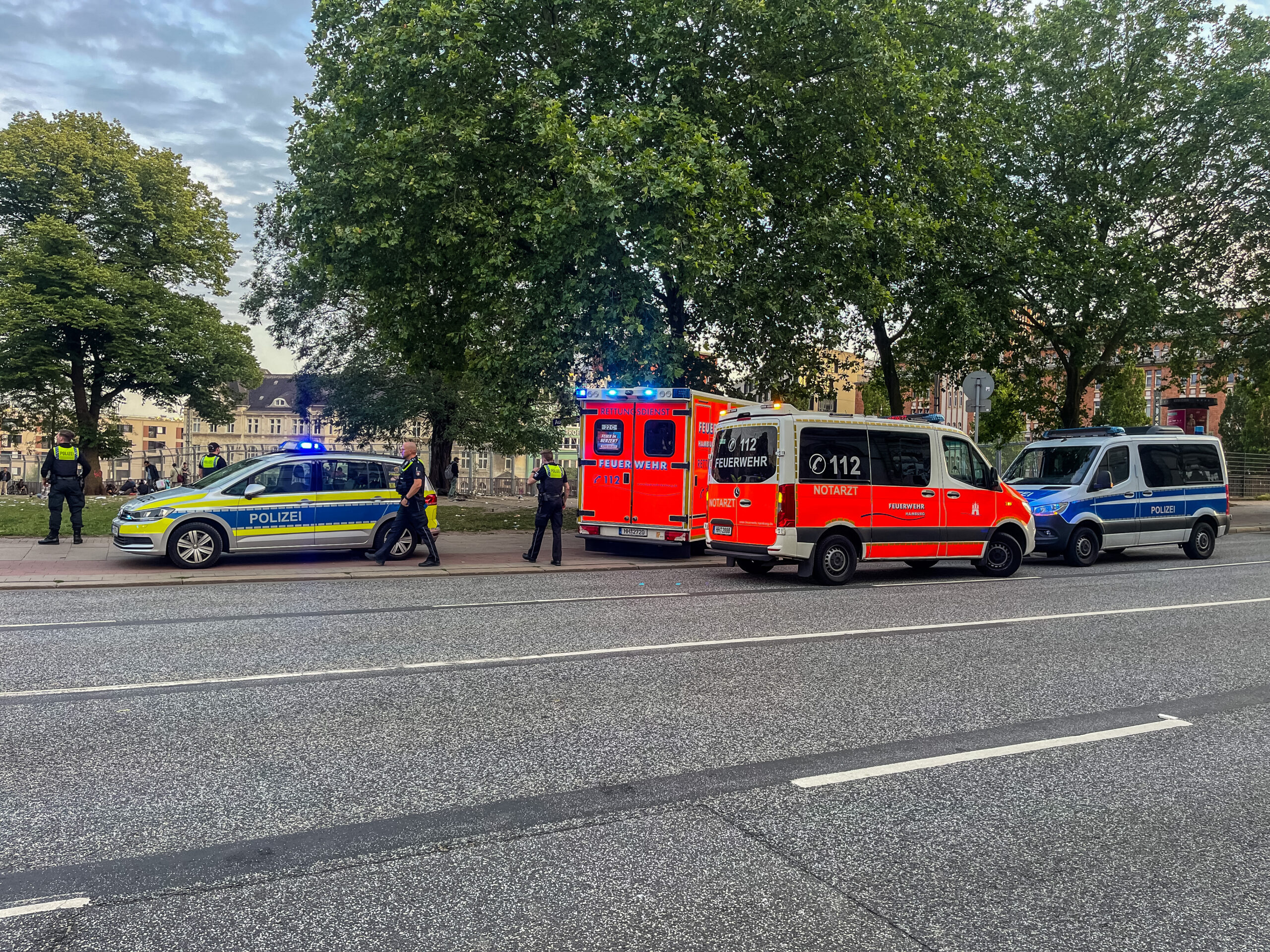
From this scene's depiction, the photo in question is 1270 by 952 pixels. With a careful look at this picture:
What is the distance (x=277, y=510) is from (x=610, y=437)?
5.58m

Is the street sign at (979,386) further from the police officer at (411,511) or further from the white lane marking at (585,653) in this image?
the police officer at (411,511)

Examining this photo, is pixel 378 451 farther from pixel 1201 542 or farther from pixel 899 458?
pixel 1201 542

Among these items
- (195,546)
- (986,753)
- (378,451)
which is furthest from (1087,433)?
(378,451)

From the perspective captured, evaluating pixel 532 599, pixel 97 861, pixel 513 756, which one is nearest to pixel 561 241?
pixel 532 599

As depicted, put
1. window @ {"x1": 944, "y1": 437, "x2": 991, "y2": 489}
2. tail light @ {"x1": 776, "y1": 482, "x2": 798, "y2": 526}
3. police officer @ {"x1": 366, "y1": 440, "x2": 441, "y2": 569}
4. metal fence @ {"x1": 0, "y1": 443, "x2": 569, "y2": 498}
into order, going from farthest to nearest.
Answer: metal fence @ {"x1": 0, "y1": 443, "x2": 569, "y2": 498}
police officer @ {"x1": 366, "y1": 440, "x2": 441, "y2": 569}
window @ {"x1": 944, "y1": 437, "x2": 991, "y2": 489}
tail light @ {"x1": 776, "y1": 482, "x2": 798, "y2": 526}

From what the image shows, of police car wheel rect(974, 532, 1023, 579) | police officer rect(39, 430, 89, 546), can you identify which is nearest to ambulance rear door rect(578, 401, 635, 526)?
police car wheel rect(974, 532, 1023, 579)

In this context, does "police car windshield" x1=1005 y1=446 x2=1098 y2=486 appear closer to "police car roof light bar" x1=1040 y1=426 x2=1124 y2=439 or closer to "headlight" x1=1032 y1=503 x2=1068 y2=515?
"police car roof light bar" x1=1040 y1=426 x2=1124 y2=439

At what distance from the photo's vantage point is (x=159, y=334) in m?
39.2

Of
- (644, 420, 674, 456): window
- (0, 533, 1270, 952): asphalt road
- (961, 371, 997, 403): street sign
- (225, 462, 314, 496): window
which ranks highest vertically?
(961, 371, 997, 403): street sign

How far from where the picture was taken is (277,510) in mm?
14062

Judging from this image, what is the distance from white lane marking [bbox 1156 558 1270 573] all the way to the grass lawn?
11.2 m

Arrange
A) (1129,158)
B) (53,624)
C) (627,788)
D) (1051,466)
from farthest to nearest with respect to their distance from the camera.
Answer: (1129,158), (1051,466), (53,624), (627,788)

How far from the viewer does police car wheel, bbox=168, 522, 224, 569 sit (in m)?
13.4

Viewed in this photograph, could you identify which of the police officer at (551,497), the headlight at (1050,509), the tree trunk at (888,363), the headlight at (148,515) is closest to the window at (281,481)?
the headlight at (148,515)
